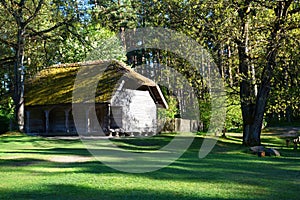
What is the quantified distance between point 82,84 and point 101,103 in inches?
156

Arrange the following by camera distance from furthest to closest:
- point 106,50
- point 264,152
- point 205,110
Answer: point 106,50
point 205,110
point 264,152

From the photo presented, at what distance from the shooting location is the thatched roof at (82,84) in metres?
31.0

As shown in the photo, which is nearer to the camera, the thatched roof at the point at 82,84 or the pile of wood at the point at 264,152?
the pile of wood at the point at 264,152

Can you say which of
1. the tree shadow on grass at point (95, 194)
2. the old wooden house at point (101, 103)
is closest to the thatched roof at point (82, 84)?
the old wooden house at point (101, 103)

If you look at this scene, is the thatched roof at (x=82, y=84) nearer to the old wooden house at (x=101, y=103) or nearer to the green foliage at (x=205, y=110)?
the old wooden house at (x=101, y=103)

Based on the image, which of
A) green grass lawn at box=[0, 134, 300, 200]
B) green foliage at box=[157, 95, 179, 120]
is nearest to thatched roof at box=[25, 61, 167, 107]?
green foliage at box=[157, 95, 179, 120]

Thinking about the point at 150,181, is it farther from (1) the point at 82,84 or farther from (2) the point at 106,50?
(2) the point at 106,50

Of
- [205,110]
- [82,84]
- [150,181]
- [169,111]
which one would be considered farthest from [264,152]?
[169,111]

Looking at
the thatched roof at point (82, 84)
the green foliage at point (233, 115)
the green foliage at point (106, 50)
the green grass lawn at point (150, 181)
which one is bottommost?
the green grass lawn at point (150, 181)

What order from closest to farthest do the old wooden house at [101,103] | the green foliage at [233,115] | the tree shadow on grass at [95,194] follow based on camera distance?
the tree shadow on grass at [95,194] < the old wooden house at [101,103] < the green foliage at [233,115]

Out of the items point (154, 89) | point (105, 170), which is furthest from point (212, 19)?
point (154, 89)

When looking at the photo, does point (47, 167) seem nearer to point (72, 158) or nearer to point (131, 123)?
point (72, 158)

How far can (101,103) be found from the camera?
97.2 feet

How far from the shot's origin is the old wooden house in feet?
101
